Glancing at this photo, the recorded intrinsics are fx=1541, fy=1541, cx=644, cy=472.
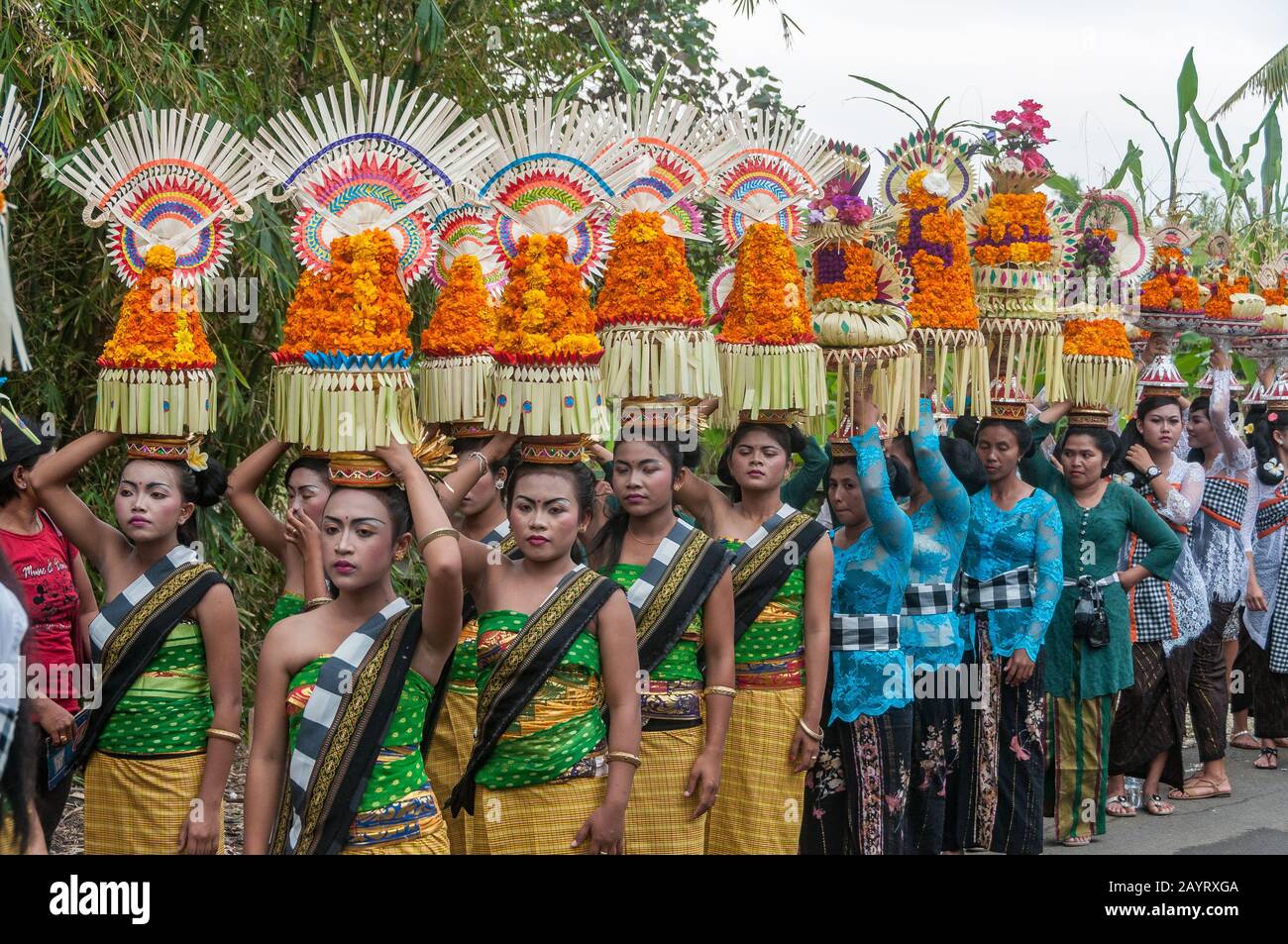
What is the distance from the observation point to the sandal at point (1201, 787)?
25.2 ft

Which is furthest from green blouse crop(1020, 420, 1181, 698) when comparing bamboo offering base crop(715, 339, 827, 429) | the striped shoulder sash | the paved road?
the striped shoulder sash

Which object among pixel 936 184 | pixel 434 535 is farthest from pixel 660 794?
pixel 936 184

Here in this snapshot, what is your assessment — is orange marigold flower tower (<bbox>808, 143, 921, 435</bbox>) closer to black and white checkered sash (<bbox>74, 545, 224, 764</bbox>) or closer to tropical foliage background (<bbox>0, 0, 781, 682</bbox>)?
tropical foliage background (<bbox>0, 0, 781, 682</bbox>)

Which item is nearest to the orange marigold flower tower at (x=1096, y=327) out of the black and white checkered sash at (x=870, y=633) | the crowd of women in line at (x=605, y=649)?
the crowd of women in line at (x=605, y=649)

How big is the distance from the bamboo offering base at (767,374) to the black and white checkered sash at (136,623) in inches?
66.2

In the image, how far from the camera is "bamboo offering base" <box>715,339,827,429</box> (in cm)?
481

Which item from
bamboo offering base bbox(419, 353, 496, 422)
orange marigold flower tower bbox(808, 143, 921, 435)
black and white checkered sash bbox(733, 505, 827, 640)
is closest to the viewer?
bamboo offering base bbox(419, 353, 496, 422)

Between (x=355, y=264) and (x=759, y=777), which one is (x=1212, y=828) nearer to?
(x=759, y=777)

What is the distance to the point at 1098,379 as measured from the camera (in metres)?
6.47

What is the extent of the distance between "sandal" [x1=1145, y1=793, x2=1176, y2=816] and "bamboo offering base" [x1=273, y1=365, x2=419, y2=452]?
5.07m

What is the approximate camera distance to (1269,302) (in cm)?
867

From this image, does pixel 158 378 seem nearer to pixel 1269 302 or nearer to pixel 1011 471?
pixel 1011 471

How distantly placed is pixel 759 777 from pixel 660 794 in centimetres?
48
